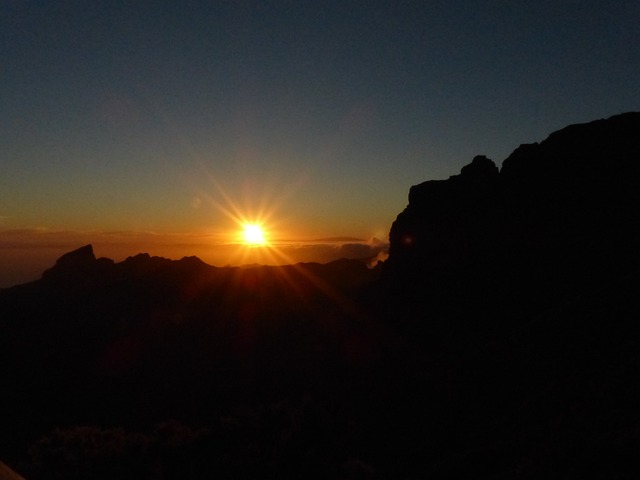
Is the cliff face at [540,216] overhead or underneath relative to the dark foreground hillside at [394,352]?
overhead

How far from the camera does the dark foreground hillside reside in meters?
28.0

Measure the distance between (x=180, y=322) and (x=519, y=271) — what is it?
76260 mm

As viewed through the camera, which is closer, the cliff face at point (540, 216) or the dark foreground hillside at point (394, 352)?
the dark foreground hillside at point (394, 352)

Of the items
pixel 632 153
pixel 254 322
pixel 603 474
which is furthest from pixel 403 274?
pixel 603 474

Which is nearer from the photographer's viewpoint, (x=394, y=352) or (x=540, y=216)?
(x=540, y=216)

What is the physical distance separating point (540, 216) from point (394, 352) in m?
33.4

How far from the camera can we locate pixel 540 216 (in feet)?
248

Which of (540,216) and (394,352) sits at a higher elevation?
(540,216)

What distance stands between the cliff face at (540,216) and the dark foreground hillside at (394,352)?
0.92 feet

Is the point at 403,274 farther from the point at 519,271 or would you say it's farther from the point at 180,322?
the point at 180,322

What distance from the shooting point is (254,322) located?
115 meters

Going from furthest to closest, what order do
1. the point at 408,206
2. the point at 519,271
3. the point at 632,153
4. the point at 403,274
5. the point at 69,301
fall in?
the point at 69,301 < the point at 408,206 < the point at 403,274 < the point at 519,271 < the point at 632,153

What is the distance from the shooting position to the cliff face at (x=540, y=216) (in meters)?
66.5

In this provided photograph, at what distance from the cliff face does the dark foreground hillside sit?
0.92 feet
